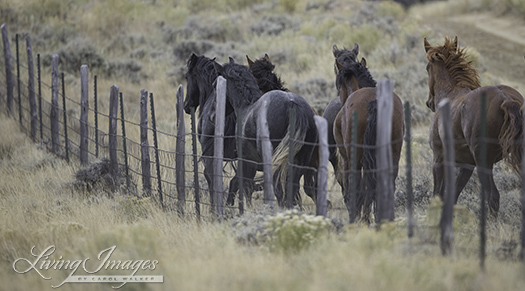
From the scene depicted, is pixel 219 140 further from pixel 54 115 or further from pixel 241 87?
pixel 54 115

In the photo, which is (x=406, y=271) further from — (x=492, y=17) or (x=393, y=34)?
(x=492, y=17)

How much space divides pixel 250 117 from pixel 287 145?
30.2 inches

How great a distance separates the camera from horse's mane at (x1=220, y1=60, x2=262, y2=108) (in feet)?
26.0

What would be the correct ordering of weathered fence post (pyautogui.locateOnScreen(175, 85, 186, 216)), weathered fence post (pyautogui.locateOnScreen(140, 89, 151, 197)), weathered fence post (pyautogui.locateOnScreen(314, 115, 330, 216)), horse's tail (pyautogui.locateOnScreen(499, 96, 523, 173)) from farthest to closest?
1. weathered fence post (pyautogui.locateOnScreen(140, 89, 151, 197))
2. weathered fence post (pyautogui.locateOnScreen(175, 85, 186, 216))
3. horse's tail (pyautogui.locateOnScreen(499, 96, 523, 173))
4. weathered fence post (pyautogui.locateOnScreen(314, 115, 330, 216))

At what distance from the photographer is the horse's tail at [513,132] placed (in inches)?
244

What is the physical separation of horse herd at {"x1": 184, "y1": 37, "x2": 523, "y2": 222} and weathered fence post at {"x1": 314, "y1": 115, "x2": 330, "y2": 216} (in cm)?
44

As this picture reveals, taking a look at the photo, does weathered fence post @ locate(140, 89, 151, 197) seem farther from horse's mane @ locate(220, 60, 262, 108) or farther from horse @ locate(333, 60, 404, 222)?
horse @ locate(333, 60, 404, 222)

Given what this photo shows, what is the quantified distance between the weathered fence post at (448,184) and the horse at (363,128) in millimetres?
1510

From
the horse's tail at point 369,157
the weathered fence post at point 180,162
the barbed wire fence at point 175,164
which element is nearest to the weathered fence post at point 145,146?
the barbed wire fence at point 175,164

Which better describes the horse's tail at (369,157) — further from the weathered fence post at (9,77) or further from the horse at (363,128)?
the weathered fence post at (9,77)

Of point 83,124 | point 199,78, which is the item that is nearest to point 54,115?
point 83,124

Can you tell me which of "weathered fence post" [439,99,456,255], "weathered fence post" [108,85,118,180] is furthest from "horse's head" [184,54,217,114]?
"weathered fence post" [439,99,456,255]

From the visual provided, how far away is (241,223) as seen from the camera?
19.6 ft

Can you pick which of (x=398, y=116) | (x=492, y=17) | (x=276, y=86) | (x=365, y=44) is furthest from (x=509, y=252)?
(x=492, y=17)
